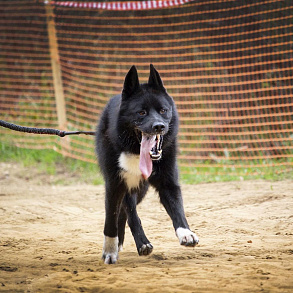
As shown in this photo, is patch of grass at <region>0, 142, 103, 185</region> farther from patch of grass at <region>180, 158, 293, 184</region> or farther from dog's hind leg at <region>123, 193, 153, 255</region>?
dog's hind leg at <region>123, 193, 153, 255</region>

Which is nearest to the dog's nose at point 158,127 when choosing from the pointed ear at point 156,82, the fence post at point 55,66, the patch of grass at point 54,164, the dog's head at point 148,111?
the dog's head at point 148,111

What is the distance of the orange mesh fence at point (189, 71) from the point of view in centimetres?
873

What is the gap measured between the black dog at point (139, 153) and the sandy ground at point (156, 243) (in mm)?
300

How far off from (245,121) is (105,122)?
5.73 meters

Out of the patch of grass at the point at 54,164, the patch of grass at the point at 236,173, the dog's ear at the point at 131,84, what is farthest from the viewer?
the patch of grass at the point at 54,164

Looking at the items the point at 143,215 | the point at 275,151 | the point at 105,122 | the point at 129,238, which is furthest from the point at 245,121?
the point at 105,122

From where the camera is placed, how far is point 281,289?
2.94m

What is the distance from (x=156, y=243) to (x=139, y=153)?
1.08m

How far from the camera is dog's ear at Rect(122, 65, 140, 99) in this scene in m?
3.93

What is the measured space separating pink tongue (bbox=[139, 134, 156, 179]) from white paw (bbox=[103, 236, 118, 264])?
69cm

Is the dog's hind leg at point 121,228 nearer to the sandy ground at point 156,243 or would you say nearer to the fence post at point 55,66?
the sandy ground at point 156,243

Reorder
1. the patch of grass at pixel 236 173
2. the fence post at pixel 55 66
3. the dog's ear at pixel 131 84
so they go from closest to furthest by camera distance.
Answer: the dog's ear at pixel 131 84, the patch of grass at pixel 236 173, the fence post at pixel 55 66

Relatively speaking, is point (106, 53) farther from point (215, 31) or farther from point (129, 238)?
point (129, 238)

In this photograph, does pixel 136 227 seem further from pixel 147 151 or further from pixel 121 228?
pixel 147 151
